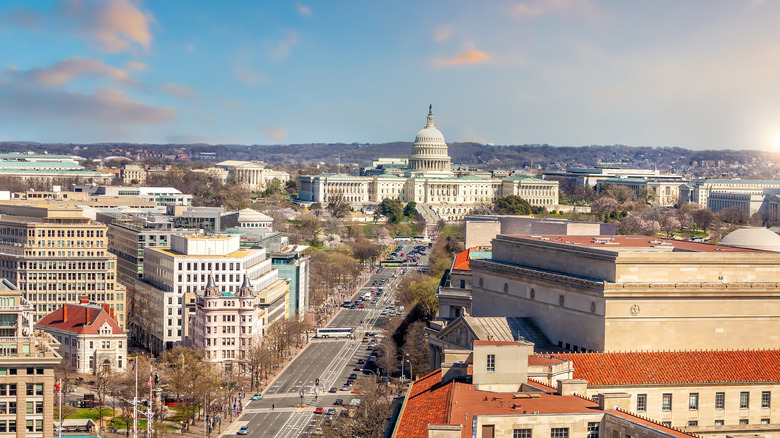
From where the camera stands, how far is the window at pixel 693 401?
163ft

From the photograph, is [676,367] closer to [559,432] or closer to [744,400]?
[744,400]

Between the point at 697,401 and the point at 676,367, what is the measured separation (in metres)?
1.96

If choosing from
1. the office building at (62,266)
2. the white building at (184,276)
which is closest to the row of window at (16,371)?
the white building at (184,276)

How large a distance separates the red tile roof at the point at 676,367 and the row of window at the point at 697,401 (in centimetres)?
53

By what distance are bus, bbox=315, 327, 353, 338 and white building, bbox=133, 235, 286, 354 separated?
1092cm

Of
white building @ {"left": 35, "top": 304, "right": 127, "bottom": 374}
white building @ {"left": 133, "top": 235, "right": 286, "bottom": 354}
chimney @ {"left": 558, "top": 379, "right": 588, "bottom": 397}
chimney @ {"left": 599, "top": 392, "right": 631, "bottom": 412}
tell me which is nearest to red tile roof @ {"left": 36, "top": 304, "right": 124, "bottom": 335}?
white building @ {"left": 35, "top": 304, "right": 127, "bottom": 374}

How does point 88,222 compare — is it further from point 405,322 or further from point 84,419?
point 84,419

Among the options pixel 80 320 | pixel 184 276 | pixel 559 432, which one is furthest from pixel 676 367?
pixel 184 276

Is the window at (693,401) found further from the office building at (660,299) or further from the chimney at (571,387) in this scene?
the office building at (660,299)

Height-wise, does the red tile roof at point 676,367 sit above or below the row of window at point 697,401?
above

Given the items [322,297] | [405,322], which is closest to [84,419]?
[405,322]

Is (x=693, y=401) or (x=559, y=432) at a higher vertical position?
(x=559, y=432)

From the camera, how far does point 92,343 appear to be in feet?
330

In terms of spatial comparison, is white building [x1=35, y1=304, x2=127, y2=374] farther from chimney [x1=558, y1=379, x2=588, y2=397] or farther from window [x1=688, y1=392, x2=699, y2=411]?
chimney [x1=558, y1=379, x2=588, y2=397]
